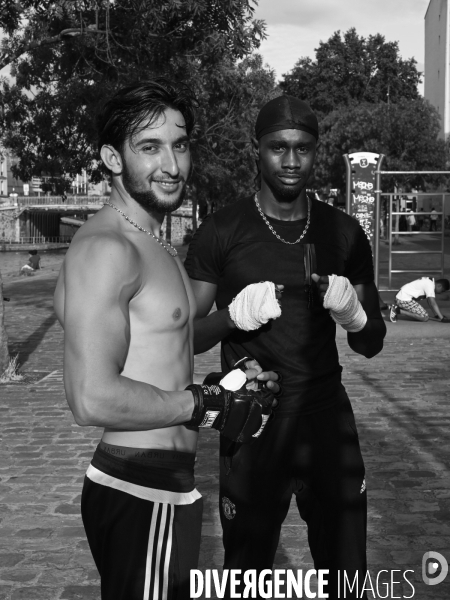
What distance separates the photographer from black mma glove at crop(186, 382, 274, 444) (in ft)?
7.30

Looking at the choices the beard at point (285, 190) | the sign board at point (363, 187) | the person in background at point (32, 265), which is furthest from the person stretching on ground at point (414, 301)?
the person in background at point (32, 265)

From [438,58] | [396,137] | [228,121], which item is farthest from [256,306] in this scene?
[438,58]

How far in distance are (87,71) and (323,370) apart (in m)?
10.9

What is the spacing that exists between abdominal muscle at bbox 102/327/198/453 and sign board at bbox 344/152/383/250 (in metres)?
11.7

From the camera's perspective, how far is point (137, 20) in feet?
36.7

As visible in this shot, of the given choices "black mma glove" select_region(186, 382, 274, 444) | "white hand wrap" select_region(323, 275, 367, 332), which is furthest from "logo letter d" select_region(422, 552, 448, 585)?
"black mma glove" select_region(186, 382, 274, 444)

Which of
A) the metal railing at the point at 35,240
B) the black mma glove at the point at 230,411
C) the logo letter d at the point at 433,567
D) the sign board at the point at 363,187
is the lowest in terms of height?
the logo letter d at the point at 433,567

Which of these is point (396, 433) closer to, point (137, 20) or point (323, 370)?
point (323, 370)

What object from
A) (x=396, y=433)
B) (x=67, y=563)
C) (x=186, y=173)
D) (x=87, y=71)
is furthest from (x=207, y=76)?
(x=186, y=173)

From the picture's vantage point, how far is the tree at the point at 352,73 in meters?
55.8

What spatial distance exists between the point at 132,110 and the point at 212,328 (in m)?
0.96

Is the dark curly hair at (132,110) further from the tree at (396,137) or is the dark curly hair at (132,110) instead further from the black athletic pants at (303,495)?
the tree at (396,137)

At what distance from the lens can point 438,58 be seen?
54594 millimetres

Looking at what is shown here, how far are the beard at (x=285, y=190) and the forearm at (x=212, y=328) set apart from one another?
0.50 meters
